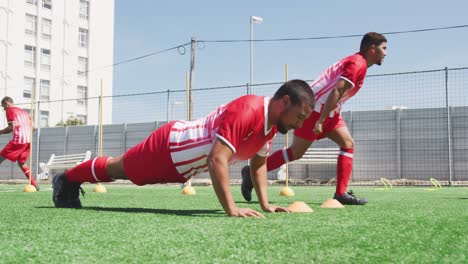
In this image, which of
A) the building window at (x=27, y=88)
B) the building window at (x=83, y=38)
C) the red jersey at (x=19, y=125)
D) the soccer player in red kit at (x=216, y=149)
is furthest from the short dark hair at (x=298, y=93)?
the building window at (x=83, y=38)

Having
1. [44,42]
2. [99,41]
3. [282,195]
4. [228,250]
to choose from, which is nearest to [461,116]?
[282,195]

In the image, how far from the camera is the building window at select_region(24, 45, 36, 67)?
130 ft

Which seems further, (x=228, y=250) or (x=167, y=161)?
(x=167, y=161)

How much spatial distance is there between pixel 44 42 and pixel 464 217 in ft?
136

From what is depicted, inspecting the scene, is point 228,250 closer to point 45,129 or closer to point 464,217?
point 464,217

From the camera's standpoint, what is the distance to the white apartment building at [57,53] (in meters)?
38.3

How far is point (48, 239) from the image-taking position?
249cm

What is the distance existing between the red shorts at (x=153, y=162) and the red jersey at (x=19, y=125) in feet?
21.8

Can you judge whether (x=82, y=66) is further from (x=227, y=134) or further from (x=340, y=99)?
(x=227, y=134)

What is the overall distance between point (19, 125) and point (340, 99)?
6906 millimetres

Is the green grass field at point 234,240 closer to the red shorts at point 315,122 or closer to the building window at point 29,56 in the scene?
the red shorts at point 315,122

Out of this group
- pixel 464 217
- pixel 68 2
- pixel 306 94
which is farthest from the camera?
pixel 68 2

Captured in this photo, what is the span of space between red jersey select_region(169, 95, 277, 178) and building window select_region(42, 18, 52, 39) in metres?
40.5

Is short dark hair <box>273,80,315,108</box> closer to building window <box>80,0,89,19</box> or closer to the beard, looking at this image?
the beard
